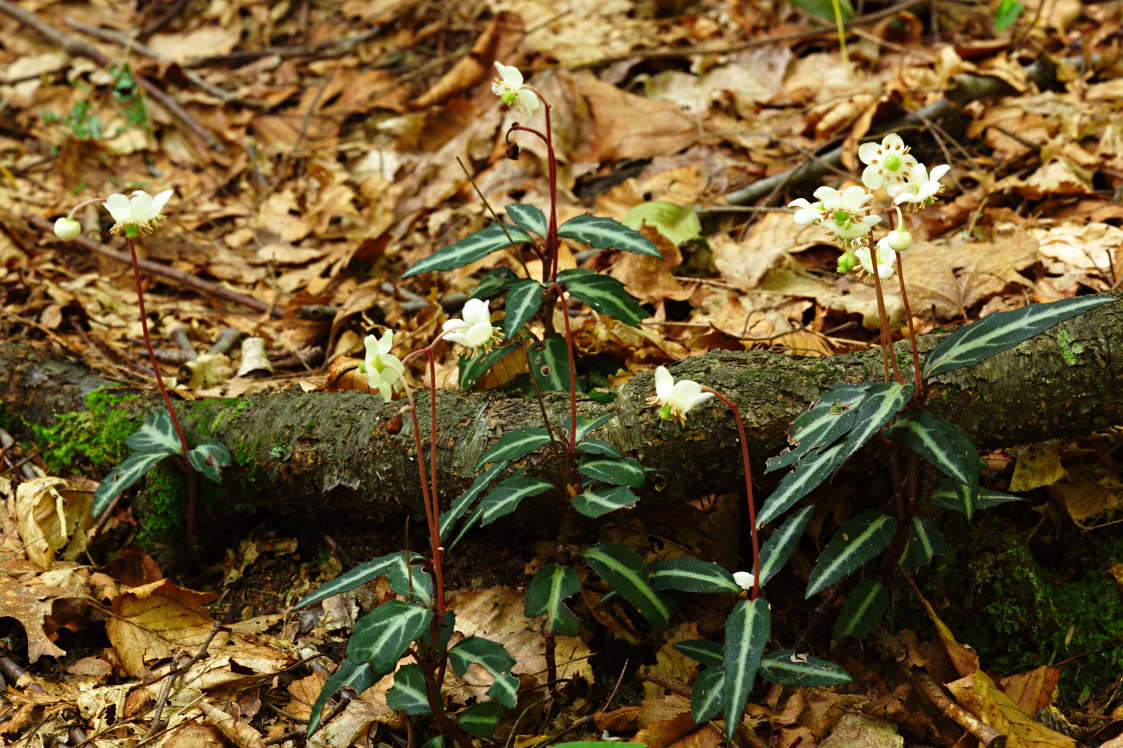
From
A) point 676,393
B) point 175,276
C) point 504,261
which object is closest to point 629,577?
point 676,393

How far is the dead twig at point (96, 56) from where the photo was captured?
16.0ft

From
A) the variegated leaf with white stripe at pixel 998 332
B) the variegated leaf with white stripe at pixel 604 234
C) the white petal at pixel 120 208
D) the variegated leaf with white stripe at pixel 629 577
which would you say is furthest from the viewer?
the variegated leaf with white stripe at pixel 604 234

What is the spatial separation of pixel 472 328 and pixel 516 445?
13.4 inches

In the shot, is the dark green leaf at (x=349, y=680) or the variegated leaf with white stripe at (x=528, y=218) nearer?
the dark green leaf at (x=349, y=680)

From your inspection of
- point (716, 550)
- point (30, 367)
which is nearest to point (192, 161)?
point (30, 367)

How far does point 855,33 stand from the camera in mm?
4363

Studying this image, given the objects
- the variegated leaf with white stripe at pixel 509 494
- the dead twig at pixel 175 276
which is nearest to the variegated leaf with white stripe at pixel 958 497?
the variegated leaf with white stripe at pixel 509 494

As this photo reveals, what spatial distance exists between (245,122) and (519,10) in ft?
5.60

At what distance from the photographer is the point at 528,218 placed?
2.28 meters

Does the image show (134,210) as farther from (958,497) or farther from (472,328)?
(958,497)

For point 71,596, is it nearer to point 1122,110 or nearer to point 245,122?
point 245,122

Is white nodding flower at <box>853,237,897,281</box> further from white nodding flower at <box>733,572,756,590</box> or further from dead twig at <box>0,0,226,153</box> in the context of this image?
dead twig at <box>0,0,226,153</box>

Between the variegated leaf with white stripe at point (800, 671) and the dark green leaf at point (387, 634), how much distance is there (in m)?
0.69

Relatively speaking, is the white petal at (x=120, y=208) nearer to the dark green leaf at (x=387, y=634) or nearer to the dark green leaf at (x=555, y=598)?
the dark green leaf at (x=387, y=634)
